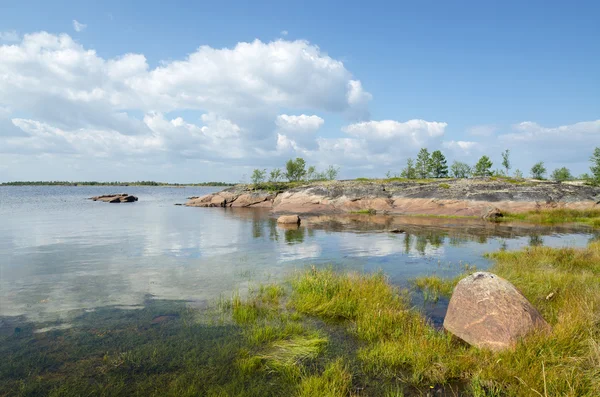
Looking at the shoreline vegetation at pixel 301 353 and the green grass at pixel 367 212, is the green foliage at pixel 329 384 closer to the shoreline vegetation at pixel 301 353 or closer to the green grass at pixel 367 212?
the shoreline vegetation at pixel 301 353

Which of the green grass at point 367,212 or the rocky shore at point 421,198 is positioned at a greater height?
the rocky shore at point 421,198

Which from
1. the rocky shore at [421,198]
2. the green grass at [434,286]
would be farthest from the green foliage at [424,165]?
the green grass at [434,286]

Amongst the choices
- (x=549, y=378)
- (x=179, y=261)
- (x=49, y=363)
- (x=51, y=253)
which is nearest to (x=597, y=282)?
(x=549, y=378)

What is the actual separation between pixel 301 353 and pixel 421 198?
53.1m

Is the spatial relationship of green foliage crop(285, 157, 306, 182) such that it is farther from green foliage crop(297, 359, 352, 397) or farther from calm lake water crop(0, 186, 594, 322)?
green foliage crop(297, 359, 352, 397)

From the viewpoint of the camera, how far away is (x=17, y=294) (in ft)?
41.6

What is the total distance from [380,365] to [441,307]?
4.82 m

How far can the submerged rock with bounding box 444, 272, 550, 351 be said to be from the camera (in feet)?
25.1

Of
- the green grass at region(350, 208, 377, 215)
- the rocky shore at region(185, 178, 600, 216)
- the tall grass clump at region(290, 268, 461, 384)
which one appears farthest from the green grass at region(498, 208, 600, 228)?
the tall grass clump at region(290, 268, 461, 384)

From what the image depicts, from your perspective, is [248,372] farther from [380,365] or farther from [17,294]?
[17,294]

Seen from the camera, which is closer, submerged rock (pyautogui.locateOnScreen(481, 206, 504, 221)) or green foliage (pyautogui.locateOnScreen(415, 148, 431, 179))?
submerged rock (pyautogui.locateOnScreen(481, 206, 504, 221))

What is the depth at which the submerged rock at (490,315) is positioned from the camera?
7.65 m

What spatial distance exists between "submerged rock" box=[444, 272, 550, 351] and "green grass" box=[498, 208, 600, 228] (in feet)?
131

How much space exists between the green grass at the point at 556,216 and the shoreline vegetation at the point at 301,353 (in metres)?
37.3
